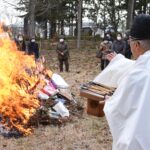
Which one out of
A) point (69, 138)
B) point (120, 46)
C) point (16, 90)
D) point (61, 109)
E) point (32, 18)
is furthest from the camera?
point (32, 18)

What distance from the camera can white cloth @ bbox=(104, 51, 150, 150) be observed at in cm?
209

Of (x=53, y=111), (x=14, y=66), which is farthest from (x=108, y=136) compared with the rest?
(x=14, y=66)

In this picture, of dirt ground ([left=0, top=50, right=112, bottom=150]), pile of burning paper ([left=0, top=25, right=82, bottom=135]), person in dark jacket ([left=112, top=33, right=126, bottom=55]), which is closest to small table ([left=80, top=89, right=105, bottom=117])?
dirt ground ([left=0, top=50, right=112, bottom=150])

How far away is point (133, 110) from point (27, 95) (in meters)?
6.53

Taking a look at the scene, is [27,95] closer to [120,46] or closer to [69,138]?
[69,138]

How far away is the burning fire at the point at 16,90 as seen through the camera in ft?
25.8

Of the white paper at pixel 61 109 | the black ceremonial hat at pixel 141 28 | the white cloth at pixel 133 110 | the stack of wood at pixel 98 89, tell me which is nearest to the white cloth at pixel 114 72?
the stack of wood at pixel 98 89

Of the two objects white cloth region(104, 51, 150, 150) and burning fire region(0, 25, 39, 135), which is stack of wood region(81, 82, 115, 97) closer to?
white cloth region(104, 51, 150, 150)

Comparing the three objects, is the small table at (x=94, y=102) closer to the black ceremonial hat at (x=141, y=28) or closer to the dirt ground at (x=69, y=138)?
the black ceremonial hat at (x=141, y=28)

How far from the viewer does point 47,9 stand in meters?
33.6

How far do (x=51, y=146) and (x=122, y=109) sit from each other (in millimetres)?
4918

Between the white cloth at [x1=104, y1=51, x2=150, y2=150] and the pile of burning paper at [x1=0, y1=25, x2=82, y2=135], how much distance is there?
555cm

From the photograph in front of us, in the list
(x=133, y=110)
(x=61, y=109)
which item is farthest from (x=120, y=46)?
(x=133, y=110)

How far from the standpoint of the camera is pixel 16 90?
8.48 meters
